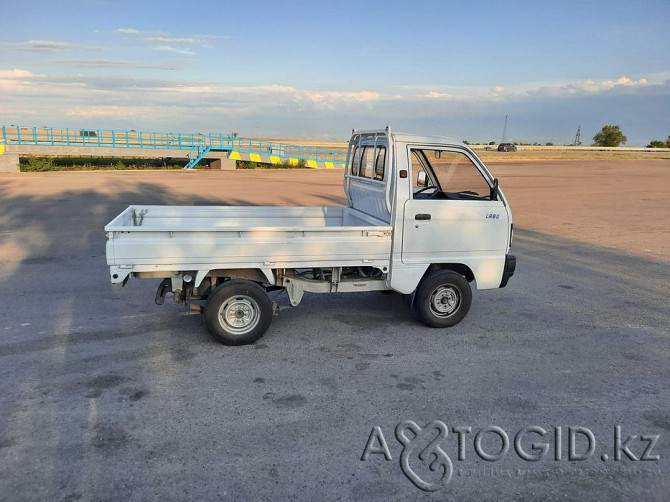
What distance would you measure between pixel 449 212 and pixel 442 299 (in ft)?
3.35

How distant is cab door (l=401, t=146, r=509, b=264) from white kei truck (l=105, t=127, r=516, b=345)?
0.01 metres

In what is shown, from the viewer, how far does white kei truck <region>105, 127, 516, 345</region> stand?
5.31 meters

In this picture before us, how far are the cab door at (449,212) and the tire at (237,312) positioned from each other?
65.5 inches

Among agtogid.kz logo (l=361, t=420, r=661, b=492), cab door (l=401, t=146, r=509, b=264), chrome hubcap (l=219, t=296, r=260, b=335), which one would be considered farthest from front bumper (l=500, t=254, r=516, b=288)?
chrome hubcap (l=219, t=296, r=260, b=335)

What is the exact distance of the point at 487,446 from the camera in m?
3.93

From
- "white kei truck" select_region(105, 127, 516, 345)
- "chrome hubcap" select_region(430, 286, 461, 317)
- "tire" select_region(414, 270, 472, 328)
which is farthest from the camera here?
"chrome hubcap" select_region(430, 286, 461, 317)

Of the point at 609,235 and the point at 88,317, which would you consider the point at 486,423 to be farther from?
the point at 609,235

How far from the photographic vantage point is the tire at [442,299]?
20.1 ft

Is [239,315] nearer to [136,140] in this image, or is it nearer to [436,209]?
[436,209]

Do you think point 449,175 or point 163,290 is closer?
point 163,290

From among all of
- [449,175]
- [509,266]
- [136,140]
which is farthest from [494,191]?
[136,140]

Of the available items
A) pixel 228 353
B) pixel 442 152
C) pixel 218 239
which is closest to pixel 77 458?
pixel 228 353

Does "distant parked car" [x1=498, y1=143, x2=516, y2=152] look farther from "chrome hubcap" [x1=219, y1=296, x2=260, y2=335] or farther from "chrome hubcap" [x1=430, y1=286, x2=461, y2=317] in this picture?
"chrome hubcap" [x1=219, y1=296, x2=260, y2=335]

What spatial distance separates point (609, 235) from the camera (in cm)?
1297
